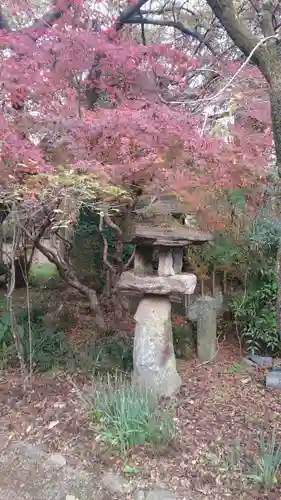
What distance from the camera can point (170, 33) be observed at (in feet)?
20.9

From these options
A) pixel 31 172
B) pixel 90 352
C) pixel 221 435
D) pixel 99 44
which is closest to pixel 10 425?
pixel 90 352

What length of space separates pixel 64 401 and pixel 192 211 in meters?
1.91

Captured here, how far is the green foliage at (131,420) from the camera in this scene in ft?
8.50

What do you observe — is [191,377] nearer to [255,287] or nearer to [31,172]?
[255,287]

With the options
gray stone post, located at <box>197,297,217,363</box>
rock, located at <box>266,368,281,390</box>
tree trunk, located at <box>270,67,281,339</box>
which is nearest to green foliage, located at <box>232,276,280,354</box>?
gray stone post, located at <box>197,297,217,363</box>

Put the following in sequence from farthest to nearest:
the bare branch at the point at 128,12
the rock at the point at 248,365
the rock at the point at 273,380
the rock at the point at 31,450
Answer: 1. the bare branch at the point at 128,12
2. the rock at the point at 248,365
3. the rock at the point at 273,380
4. the rock at the point at 31,450

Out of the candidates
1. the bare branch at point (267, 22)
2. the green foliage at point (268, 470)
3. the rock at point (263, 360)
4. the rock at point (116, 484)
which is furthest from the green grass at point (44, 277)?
the bare branch at point (267, 22)

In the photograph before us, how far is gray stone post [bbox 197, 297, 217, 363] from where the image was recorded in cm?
432

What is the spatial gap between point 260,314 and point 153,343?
60.8 inches

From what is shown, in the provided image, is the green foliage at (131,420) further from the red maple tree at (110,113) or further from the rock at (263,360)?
the rock at (263,360)

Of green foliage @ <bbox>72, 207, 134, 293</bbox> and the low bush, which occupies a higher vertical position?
green foliage @ <bbox>72, 207, 134, 293</bbox>

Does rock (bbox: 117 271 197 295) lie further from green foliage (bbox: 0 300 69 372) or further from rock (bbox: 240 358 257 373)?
rock (bbox: 240 358 257 373)

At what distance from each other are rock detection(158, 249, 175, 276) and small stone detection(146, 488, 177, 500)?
1435mm

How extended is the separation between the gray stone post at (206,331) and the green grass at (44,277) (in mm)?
3190
